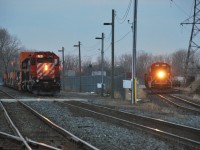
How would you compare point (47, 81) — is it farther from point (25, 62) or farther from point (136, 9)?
point (136, 9)

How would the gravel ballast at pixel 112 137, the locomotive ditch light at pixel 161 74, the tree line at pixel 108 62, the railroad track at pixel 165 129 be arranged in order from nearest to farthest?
1. the gravel ballast at pixel 112 137
2. the railroad track at pixel 165 129
3. the locomotive ditch light at pixel 161 74
4. the tree line at pixel 108 62

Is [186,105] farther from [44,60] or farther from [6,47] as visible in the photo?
[6,47]

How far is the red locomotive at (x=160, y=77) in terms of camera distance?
47.9 meters

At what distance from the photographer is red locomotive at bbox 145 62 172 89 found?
4788cm

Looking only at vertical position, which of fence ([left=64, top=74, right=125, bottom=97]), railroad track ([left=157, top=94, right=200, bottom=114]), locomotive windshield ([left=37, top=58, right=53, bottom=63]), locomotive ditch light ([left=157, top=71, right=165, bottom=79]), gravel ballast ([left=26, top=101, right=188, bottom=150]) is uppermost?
locomotive windshield ([left=37, top=58, right=53, bottom=63])

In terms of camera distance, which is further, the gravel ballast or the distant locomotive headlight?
the distant locomotive headlight

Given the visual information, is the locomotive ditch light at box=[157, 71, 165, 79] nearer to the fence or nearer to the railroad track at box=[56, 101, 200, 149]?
the fence

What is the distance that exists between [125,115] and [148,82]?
31.0 metres

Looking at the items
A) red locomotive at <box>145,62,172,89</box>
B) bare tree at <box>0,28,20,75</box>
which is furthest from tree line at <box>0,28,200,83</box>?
red locomotive at <box>145,62,172,89</box>

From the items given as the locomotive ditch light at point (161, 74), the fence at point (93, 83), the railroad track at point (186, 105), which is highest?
the locomotive ditch light at point (161, 74)

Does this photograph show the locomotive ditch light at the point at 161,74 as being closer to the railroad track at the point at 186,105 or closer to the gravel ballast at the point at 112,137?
the railroad track at the point at 186,105

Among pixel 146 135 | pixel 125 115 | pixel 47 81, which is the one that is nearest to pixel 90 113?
pixel 125 115

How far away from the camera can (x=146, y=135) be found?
41.1 ft

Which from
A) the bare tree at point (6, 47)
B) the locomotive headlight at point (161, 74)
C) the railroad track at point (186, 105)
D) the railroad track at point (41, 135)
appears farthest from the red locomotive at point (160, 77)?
the bare tree at point (6, 47)
